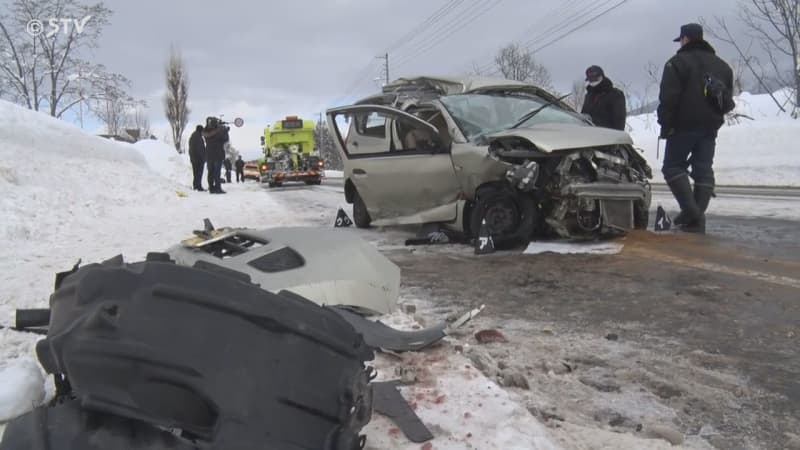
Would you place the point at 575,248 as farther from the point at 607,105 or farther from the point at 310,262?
the point at 310,262

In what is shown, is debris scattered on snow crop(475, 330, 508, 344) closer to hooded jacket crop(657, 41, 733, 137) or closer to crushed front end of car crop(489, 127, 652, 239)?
crushed front end of car crop(489, 127, 652, 239)

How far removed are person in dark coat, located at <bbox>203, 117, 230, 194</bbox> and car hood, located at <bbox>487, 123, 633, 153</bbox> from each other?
12.1m

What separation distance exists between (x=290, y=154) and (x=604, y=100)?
21538 mm

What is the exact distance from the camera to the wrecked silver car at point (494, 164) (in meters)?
5.30

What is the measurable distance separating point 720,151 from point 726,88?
20.3 m

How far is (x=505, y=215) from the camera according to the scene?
557 cm

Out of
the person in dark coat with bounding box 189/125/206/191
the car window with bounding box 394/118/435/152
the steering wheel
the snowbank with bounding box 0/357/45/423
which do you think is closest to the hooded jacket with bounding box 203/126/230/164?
the person in dark coat with bounding box 189/125/206/191

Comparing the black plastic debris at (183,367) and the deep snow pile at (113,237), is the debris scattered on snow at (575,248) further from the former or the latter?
the black plastic debris at (183,367)

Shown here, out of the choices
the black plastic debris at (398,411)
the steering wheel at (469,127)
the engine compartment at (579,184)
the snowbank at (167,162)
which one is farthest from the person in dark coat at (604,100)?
the snowbank at (167,162)

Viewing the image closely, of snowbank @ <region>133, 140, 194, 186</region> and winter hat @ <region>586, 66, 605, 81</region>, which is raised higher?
winter hat @ <region>586, 66, 605, 81</region>

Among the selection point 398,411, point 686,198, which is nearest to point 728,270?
point 686,198

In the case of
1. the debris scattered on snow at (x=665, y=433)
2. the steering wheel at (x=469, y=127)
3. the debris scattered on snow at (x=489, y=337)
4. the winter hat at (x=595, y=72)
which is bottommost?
the debris scattered on snow at (x=665, y=433)

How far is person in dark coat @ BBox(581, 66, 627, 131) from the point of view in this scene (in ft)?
25.2

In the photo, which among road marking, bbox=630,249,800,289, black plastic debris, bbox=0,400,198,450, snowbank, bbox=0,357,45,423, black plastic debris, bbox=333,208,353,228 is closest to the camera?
black plastic debris, bbox=0,400,198,450
